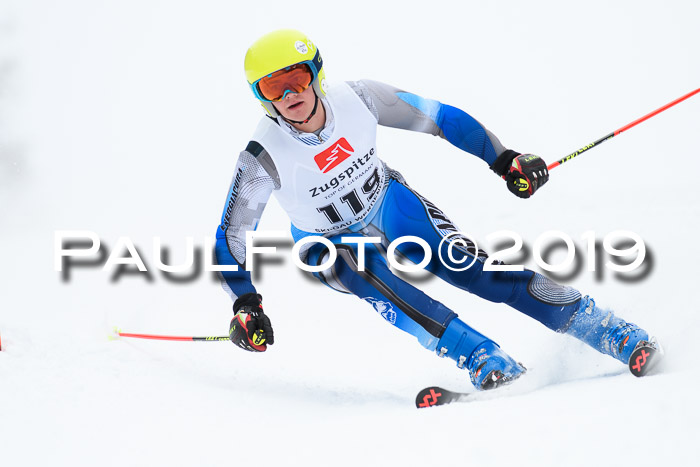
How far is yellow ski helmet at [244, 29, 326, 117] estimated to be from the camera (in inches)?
120

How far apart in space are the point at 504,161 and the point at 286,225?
590cm

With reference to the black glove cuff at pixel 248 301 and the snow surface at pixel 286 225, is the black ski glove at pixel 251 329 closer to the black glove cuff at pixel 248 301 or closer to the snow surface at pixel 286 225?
the black glove cuff at pixel 248 301

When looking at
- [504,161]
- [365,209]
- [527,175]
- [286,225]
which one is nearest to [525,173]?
[527,175]

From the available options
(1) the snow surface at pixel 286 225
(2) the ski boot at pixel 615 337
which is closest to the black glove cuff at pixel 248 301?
(1) the snow surface at pixel 286 225

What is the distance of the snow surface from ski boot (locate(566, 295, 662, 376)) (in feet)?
0.30

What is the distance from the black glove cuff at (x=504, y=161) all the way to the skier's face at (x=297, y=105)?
1.00 m

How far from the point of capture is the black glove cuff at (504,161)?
11.1ft

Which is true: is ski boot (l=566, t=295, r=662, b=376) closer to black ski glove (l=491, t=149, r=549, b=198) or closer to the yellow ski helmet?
black ski glove (l=491, t=149, r=549, b=198)

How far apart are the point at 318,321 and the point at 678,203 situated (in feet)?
12.3

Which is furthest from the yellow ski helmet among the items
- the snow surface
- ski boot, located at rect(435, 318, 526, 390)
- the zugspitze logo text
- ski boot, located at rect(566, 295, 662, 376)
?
ski boot, located at rect(566, 295, 662, 376)

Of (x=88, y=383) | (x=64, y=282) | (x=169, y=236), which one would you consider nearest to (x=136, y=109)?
(x=169, y=236)

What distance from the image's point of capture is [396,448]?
216cm

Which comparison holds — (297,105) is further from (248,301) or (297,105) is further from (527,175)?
(527,175)

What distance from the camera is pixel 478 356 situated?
9.79ft
